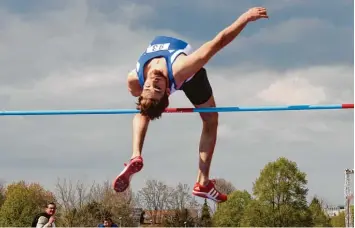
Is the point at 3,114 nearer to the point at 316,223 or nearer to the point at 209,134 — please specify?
the point at 209,134

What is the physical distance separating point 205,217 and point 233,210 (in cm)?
208

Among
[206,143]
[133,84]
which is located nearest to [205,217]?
[206,143]

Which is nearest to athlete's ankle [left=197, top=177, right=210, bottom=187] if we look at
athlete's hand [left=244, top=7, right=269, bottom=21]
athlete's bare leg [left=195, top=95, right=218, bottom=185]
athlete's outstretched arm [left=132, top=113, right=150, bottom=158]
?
athlete's bare leg [left=195, top=95, right=218, bottom=185]

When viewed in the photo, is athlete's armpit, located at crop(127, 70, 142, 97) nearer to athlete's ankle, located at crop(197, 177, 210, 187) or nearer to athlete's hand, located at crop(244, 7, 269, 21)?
athlete's ankle, located at crop(197, 177, 210, 187)

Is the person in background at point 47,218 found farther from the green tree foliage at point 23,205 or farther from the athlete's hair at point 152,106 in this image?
the green tree foliage at point 23,205

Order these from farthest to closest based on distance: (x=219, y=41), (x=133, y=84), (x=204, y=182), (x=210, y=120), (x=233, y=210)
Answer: (x=233, y=210) → (x=204, y=182) → (x=210, y=120) → (x=133, y=84) → (x=219, y=41)

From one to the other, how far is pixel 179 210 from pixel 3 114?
35348 millimetres

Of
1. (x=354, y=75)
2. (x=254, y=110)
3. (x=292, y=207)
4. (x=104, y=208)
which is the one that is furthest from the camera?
(x=292, y=207)

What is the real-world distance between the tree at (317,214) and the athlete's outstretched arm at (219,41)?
3887 centimetres

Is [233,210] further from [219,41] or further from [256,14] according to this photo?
[256,14]

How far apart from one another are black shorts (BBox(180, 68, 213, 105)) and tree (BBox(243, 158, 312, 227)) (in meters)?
34.6

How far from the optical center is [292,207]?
4097cm

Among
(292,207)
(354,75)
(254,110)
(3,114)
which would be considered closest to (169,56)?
(254,110)

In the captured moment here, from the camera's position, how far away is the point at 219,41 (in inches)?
220
